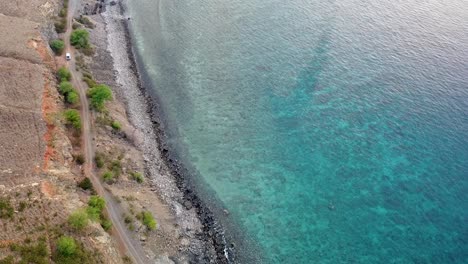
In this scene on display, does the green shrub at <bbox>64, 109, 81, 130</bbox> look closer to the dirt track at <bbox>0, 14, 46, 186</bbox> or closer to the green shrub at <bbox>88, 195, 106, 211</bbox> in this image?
the dirt track at <bbox>0, 14, 46, 186</bbox>

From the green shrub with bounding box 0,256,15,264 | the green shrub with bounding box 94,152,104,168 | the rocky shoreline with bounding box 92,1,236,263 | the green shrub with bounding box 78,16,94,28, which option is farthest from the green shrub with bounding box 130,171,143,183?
the green shrub with bounding box 78,16,94,28

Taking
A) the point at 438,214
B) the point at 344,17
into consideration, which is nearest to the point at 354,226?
the point at 438,214

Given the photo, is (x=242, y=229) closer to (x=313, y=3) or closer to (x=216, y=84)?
(x=216, y=84)

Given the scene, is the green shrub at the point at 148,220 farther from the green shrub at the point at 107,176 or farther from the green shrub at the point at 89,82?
the green shrub at the point at 89,82

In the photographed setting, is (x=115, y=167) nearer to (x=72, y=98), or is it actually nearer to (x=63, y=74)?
(x=72, y=98)

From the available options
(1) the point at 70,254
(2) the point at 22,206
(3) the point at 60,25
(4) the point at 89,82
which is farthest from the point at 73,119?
(3) the point at 60,25
